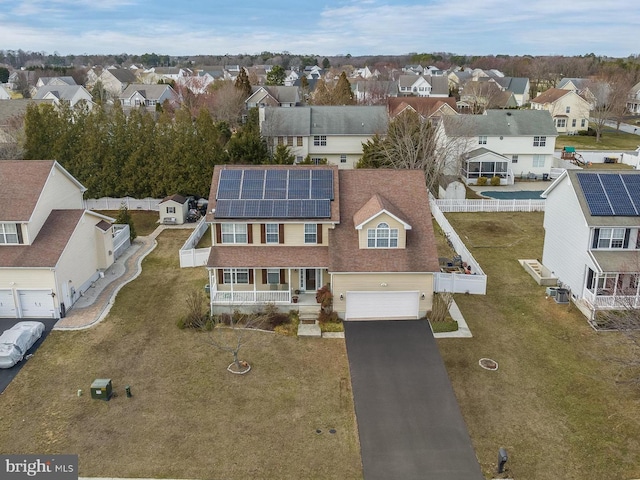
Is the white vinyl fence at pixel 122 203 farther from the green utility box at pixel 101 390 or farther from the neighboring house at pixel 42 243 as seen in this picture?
the green utility box at pixel 101 390

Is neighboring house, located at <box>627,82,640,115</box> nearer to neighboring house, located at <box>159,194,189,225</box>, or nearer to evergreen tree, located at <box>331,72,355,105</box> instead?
evergreen tree, located at <box>331,72,355,105</box>

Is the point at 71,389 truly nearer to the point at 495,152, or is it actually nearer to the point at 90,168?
the point at 90,168

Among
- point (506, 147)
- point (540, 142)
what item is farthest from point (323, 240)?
point (540, 142)

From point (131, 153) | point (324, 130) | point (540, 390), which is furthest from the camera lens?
point (324, 130)

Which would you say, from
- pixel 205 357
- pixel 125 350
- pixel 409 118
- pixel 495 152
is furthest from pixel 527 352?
pixel 495 152

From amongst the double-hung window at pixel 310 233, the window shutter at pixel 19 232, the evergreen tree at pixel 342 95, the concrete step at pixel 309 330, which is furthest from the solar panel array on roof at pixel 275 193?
the evergreen tree at pixel 342 95

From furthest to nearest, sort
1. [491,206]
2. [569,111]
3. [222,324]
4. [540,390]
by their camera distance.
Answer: [569,111] < [491,206] < [222,324] < [540,390]

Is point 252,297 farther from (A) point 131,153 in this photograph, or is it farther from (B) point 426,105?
(B) point 426,105
